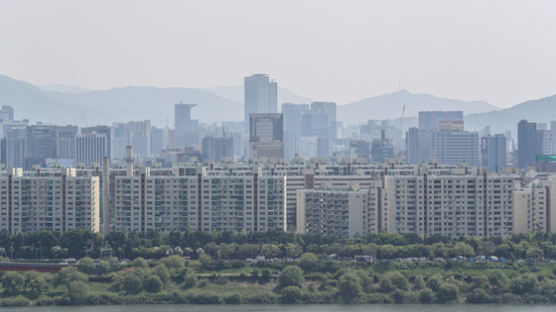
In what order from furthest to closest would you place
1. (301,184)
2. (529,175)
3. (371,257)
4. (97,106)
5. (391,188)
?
(97,106)
(529,175)
(301,184)
(391,188)
(371,257)

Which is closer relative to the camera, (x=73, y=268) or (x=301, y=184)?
(x=73, y=268)

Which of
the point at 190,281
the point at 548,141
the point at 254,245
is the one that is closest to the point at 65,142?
the point at 548,141

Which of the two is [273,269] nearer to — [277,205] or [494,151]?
[277,205]

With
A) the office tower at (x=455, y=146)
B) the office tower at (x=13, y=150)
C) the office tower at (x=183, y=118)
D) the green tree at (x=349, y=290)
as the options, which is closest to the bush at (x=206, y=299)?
the green tree at (x=349, y=290)

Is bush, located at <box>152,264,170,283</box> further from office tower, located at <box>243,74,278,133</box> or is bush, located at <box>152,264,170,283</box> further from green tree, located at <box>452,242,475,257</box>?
office tower, located at <box>243,74,278,133</box>

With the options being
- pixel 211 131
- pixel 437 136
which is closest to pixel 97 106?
pixel 211 131

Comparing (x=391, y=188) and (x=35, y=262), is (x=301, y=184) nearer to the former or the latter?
(x=391, y=188)
